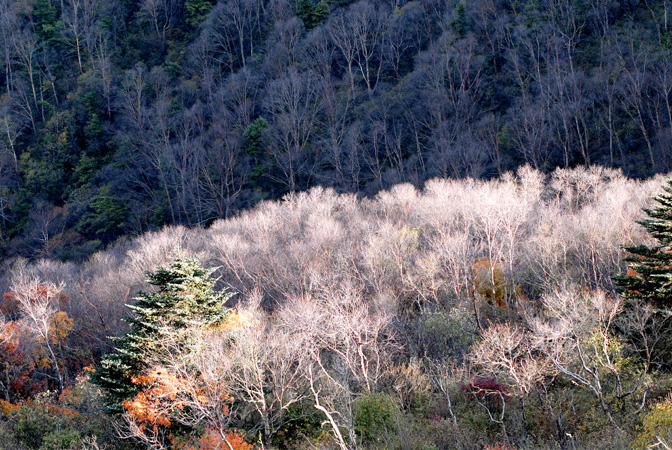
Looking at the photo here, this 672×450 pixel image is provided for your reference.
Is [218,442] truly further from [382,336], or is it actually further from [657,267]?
[657,267]

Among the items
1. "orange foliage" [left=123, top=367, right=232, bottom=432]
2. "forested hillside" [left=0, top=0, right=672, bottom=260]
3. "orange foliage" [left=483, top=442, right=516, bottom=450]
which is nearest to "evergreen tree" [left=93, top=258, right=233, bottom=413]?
"orange foliage" [left=123, top=367, right=232, bottom=432]

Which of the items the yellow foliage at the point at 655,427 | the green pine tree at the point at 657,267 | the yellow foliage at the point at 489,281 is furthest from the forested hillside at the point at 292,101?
the yellow foliage at the point at 655,427

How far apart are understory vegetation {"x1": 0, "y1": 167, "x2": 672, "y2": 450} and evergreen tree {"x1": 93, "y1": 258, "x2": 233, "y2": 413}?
9 cm

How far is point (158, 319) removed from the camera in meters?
22.0

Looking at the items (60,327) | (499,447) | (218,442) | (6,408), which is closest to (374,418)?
(499,447)

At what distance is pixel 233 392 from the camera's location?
818 inches

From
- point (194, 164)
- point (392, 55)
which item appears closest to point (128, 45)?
point (194, 164)

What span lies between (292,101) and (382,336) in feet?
131

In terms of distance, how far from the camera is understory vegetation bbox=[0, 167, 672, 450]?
2047 cm

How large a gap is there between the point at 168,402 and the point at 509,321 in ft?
59.8

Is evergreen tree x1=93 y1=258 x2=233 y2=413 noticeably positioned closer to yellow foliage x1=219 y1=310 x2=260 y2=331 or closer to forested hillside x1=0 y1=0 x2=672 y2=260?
yellow foliage x1=219 y1=310 x2=260 y2=331

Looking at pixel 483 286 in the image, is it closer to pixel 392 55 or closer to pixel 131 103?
pixel 392 55

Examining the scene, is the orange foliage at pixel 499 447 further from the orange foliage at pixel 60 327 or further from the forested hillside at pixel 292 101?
the orange foliage at pixel 60 327

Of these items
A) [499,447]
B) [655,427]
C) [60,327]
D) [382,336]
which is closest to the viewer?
[655,427]
